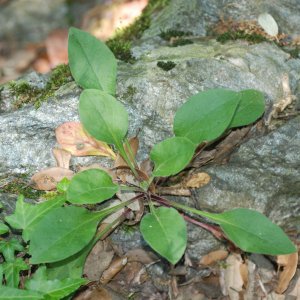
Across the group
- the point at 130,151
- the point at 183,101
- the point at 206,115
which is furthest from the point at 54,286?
the point at 183,101

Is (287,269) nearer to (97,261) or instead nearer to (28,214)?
(97,261)

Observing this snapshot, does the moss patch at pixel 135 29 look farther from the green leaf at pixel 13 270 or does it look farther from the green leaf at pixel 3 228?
the green leaf at pixel 13 270

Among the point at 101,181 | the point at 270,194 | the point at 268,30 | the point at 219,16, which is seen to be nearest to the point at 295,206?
the point at 270,194

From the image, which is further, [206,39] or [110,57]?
[206,39]

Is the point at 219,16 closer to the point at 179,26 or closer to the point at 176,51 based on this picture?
the point at 179,26

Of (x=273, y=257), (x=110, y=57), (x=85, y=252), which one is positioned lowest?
(x=273, y=257)

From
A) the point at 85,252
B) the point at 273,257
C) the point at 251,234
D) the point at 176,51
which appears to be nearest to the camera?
the point at 251,234

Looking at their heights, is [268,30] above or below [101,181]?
below
